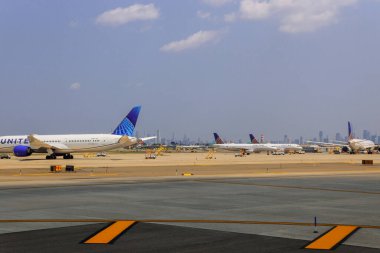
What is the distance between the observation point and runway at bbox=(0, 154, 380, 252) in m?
14.8

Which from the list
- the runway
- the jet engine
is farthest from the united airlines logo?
the runway

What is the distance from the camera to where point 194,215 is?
67.6 ft

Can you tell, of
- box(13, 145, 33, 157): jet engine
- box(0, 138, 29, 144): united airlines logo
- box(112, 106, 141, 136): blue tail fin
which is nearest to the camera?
box(13, 145, 33, 157): jet engine

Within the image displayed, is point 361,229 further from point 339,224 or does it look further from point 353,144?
point 353,144

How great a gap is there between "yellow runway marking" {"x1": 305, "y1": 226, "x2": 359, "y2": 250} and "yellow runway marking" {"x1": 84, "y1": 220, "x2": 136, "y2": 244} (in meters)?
5.54

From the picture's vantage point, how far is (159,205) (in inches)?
948

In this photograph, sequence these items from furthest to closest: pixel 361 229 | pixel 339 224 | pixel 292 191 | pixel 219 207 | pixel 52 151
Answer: pixel 52 151
pixel 292 191
pixel 219 207
pixel 339 224
pixel 361 229

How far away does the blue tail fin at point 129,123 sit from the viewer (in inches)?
4146

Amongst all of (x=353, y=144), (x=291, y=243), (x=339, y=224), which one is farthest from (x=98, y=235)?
(x=353, y=144)

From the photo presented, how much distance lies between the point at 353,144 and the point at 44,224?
161655 mm

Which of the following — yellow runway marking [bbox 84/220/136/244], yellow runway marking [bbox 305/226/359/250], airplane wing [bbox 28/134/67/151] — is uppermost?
airplane wing [bbox 28/134/67/151]

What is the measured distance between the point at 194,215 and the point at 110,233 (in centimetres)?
512

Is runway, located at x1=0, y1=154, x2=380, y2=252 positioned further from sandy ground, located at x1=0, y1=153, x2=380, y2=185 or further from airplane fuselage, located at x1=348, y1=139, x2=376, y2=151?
airplane fuselage, located at x1=348, y1=139, x2=376, y2=151

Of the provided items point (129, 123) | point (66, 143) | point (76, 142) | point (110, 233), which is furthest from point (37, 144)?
point (110, 233)
